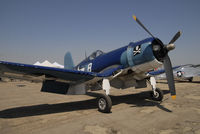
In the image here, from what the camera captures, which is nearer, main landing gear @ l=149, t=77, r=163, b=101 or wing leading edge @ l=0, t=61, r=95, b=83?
wing leading edge @ l=0, t=61, r=95, b=83

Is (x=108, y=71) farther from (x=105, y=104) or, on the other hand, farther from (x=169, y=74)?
(x=169, y=74)

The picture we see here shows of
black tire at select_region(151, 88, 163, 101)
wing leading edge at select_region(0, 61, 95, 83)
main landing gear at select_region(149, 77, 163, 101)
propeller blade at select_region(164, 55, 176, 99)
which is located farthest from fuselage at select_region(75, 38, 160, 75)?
black tire at select_region(151, 88, 163, 101)

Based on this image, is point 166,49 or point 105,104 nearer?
point 105,104

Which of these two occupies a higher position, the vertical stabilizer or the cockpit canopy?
the vertical stabilizer

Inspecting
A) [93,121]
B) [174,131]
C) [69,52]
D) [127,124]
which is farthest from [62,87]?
[69,52]

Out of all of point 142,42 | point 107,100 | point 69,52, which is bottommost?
point 107,100

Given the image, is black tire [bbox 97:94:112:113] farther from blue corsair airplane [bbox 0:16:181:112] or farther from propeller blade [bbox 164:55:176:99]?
propeller blade [bbox 164:55:176:99]

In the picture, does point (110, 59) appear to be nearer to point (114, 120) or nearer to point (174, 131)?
point (114, 120)

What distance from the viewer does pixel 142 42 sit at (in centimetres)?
509

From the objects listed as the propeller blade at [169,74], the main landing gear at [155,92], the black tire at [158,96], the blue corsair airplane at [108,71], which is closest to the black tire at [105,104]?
the blue corsair airplane at [108,71]

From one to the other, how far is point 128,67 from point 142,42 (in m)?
1.11

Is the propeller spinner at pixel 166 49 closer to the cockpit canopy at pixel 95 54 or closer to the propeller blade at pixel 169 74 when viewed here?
the propeller blade at pixel 169 74

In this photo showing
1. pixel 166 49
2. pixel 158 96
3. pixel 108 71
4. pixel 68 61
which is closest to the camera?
pixel 166 49

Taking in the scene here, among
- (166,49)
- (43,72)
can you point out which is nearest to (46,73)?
(43,72)
